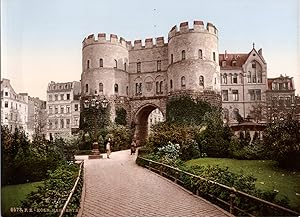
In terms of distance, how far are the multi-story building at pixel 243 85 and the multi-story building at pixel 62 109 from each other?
1932 mm

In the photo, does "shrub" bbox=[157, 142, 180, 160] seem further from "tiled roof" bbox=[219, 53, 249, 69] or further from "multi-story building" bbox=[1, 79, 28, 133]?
"multi-story building" bbox=[1, 79, 28, 133]

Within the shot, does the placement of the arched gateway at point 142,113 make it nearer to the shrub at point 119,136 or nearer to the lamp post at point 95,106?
the shrub at point 119,136

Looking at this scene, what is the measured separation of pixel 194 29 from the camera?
191 inches

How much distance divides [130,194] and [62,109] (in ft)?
4.92

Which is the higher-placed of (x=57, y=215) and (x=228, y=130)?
(x=228, y=130)

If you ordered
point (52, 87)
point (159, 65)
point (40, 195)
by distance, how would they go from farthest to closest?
point (159, 65)
point (52, 87)
point (40, 195)

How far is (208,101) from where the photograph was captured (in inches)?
200

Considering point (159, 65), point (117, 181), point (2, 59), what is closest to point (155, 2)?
point (159, 65)

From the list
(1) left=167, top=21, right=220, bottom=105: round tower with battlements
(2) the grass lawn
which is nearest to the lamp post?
(1) left=167, top=21, right=220, bottom=105: round tower with battlements

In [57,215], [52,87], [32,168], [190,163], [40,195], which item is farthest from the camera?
[190,163]

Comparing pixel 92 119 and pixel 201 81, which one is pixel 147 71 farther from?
pixel 92 119

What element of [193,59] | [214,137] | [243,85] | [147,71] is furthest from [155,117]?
[243,85]

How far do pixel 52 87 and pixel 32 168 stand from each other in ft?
3.36

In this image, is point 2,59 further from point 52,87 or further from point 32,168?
point 32,168
